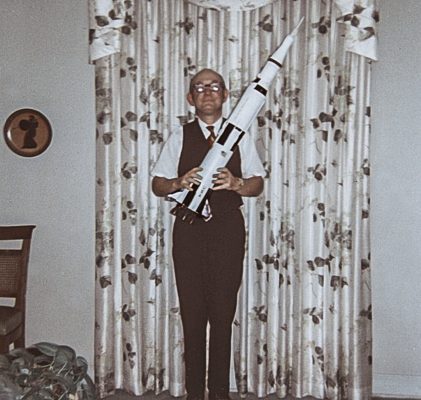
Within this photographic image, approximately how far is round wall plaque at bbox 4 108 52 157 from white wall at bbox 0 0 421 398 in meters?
0.05

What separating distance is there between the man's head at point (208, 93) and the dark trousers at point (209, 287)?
53cm

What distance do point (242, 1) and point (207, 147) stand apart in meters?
0.85

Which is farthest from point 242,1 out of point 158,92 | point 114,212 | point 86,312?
point 86,312

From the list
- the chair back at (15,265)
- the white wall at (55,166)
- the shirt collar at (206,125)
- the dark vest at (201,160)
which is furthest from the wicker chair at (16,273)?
the shirt collar at (206,125)

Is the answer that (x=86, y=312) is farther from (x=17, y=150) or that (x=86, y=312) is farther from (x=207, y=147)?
(x=207, y=147)

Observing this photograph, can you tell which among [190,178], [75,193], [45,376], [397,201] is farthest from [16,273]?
[45,376]

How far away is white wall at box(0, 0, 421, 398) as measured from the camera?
3.87 m

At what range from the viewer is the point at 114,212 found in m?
3.90

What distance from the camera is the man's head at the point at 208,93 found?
3.51 metres

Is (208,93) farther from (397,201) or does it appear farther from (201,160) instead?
(397,201)

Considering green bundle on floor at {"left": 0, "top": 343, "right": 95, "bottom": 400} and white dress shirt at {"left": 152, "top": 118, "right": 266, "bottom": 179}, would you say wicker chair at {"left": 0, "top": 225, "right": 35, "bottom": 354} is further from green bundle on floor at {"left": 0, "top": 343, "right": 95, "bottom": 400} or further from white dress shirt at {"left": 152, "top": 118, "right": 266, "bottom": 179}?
green bundle on floor at {"left": 0, "top": 343, "right": 95, "bottom": 400}

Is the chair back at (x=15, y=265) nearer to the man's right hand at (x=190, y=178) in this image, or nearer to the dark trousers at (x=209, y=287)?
the dark trousers at (x=209, y=287)

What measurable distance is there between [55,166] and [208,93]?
113cm

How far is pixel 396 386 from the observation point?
12.8 feet
